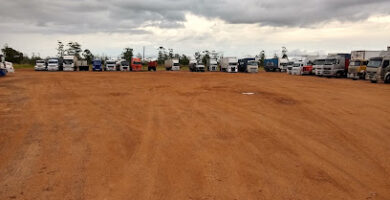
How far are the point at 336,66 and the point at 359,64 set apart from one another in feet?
13.0

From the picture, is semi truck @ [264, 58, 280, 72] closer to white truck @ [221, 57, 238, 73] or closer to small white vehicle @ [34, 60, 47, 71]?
white truck @ [221, 57, 238, 73]

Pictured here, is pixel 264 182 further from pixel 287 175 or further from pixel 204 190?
pixel 204 190

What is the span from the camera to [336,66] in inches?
1495

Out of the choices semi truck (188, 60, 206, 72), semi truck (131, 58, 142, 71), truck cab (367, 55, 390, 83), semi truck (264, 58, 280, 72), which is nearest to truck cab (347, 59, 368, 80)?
truck cab (367, 55, 390, 83)

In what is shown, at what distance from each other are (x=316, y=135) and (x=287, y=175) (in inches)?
124

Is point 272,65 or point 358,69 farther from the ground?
point 272,65

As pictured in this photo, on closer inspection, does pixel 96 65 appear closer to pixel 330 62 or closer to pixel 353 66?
pixel 330 62

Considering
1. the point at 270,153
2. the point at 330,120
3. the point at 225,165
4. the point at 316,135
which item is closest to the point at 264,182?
the point at 225,165

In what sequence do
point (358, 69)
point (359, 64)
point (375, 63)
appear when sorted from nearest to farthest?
point (375, 63) < point (358, 69) < point (359, 64)

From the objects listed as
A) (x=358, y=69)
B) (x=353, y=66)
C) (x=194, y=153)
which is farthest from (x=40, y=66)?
(x=194, y=153)

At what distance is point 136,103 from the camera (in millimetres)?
13992

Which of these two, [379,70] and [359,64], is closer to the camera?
[379,70]

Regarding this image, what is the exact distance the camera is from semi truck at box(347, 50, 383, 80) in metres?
33.7

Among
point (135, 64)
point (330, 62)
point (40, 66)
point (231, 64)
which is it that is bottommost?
point (40, 66)
